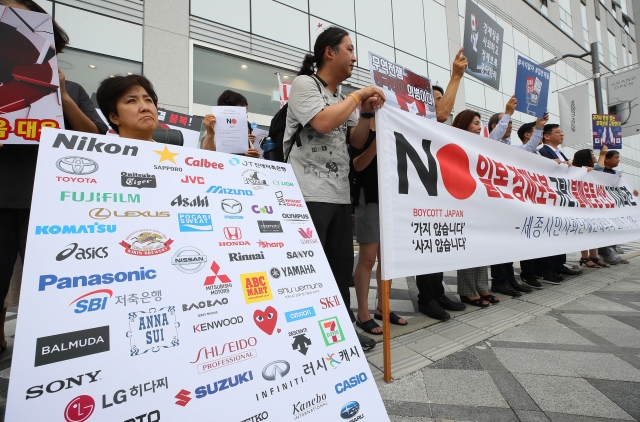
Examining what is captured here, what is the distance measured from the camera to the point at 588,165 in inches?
187

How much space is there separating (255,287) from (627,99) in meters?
11.8

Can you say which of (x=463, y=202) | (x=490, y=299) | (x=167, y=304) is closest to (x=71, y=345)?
(x=167, y=304)

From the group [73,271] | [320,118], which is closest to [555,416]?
[320,118]

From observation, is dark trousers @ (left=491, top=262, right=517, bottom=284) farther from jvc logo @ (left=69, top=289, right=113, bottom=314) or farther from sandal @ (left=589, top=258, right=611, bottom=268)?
jvc logo @ (left=69, top=289, right=113, bottom=314)

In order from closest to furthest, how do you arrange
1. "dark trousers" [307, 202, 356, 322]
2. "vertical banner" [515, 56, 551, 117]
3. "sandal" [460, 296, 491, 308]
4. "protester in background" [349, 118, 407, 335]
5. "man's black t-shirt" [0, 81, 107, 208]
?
1. "man's black t-shirt" [0, 81, 107, 208]
2. "dark trousers" [307, 202, 356, 322]
3. "protester in background" [349, 118, 407, 335]
4. "sandal" [460, 296, 491, 308]
5. "vertical banner" [515, 56, 551, 117]

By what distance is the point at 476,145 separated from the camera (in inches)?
102

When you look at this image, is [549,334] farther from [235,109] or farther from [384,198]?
[235,109]

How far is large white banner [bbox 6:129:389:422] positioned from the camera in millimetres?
765

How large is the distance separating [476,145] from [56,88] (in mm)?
2650

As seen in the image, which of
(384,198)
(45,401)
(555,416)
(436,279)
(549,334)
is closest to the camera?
(45,401)

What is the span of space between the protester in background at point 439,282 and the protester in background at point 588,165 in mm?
3435

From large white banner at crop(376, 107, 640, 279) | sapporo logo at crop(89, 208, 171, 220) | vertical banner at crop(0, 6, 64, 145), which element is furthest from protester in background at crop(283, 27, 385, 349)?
vertical banner at crop(0, 6, 64, 145)

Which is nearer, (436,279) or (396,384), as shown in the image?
(396,384)

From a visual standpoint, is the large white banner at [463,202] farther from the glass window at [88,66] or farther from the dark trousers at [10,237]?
the glass window at [88,66]
